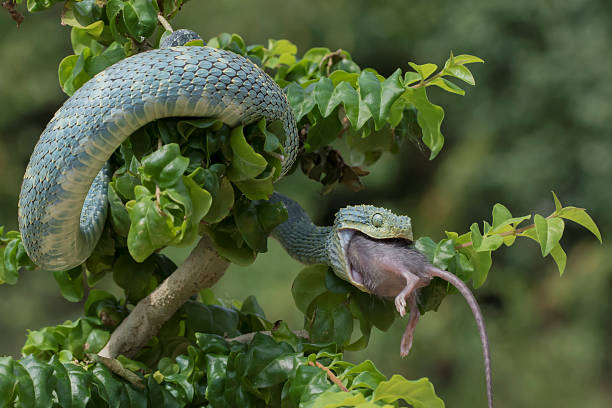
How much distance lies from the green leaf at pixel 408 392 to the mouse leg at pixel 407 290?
96 millimetres

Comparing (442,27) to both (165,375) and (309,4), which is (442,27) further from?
(165,375)

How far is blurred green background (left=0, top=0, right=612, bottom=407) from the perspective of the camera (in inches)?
144

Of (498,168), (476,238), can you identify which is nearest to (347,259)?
(476,238)

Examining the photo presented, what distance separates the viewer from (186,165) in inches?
20.0

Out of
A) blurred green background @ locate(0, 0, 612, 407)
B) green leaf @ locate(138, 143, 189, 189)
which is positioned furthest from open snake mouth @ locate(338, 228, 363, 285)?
blurred green background @ locate(0, 0, 612, 407)

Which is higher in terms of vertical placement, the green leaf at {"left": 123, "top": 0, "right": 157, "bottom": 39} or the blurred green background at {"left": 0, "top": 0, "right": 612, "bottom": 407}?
the green leaf at {"left": 123, "top": 0, "right": 157, "bottom": 39}

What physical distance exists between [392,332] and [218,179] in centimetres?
313

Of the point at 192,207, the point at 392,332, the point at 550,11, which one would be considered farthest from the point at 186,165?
the point at 550,11

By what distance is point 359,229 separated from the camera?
67 cm

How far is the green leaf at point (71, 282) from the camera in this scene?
74 centimetres

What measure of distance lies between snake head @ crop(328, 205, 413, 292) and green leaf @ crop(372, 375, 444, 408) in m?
0.16

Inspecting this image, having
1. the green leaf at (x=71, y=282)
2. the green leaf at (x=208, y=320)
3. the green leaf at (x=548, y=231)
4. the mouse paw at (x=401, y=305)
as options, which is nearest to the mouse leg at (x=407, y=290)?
the mouse paw at (x=401, y=305)

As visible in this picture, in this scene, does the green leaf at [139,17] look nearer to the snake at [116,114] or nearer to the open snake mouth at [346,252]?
the snake at [116,114]

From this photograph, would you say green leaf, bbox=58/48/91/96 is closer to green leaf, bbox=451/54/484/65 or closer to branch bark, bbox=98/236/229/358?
branch bark, bbox=98/236/229/358
